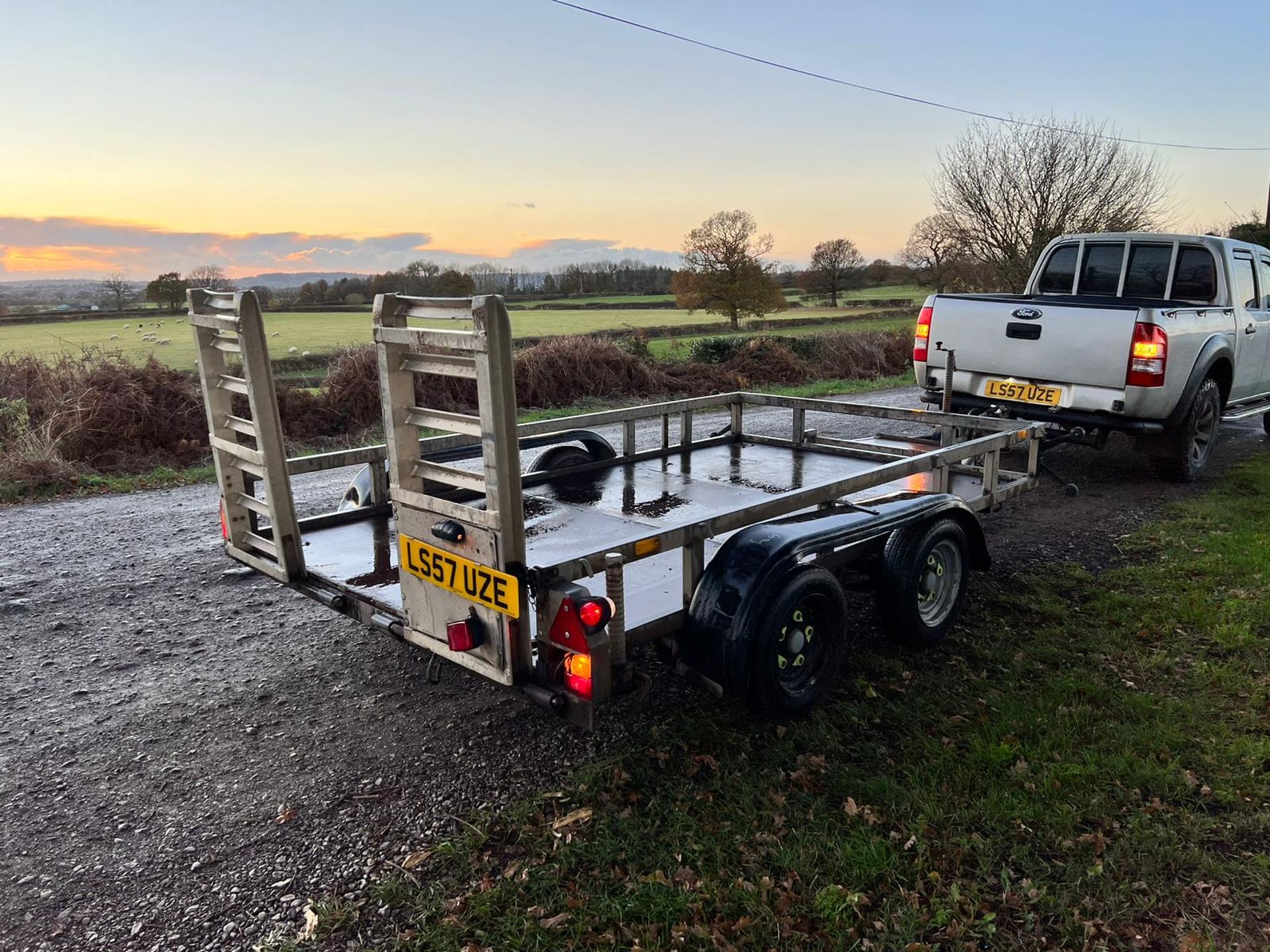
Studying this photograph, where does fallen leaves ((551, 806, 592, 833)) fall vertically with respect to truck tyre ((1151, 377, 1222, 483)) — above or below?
below

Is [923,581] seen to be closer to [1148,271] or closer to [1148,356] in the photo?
→ [1148,356]

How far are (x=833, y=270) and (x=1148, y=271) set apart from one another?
1540 inches

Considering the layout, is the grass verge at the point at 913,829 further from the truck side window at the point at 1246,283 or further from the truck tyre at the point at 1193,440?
the truck side window at the point at 1246,283

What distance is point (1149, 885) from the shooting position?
2.92 meters

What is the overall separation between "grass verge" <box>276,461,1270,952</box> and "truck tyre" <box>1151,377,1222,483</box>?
3764 mm

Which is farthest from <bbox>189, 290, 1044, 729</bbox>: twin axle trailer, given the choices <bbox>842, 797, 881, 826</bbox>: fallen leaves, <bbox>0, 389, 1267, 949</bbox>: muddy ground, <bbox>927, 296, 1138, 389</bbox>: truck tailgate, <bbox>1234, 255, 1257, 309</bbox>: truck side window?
<bbox>1234, 255, 1257, 309</bbox>: truck side window

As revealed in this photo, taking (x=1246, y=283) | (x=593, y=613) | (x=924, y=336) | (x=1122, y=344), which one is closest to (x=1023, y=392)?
(x=1122, y=344)

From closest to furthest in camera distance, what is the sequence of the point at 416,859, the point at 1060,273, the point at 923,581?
the point at 416,859
the point at 923,581
the point at 1060,273

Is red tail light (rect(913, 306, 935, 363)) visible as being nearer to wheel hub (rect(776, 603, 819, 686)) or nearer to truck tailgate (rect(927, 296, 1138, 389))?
truck tailgate (rect(927, 296, 1138, 389))

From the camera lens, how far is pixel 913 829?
10.4 ft

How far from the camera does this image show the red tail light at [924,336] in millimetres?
8195

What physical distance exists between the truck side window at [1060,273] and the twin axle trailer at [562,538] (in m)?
4.38

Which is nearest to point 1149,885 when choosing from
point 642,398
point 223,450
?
point 223,450

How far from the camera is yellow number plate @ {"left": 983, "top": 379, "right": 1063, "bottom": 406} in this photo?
24.5 feet
